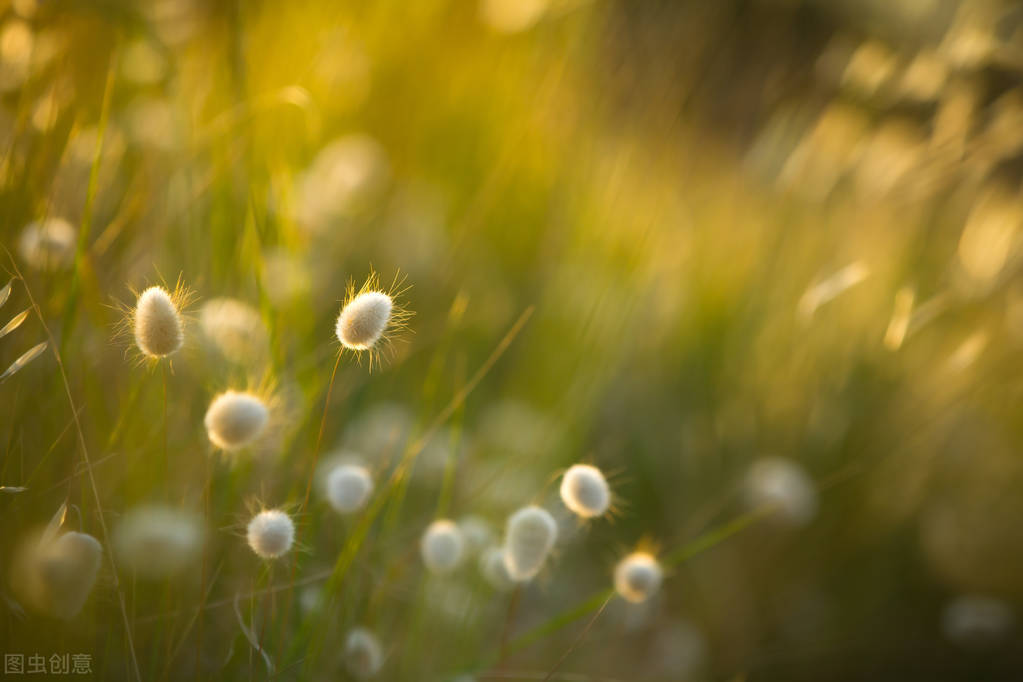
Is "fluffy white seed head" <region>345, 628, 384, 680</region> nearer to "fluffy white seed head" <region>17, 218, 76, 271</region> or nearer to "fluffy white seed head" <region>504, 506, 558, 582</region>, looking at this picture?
"fluffy white seed head" <region>504, 506, 558, 582</region>

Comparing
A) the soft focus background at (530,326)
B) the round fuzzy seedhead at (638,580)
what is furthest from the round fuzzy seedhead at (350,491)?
the round fuzzy seedhead at (638,580)

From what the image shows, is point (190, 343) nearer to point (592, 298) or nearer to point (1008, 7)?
point (592, 298)

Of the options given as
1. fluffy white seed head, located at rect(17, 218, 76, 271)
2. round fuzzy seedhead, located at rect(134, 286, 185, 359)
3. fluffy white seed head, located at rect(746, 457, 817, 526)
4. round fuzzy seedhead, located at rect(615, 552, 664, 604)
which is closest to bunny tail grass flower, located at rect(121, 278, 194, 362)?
round fuzzy seedhead, located at rect(134, 286, 185, 359)

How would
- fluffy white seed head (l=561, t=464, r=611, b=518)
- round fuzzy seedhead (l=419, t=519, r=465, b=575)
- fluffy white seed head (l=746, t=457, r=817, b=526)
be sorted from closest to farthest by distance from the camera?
fluffy white seed head (l=561, t=464, r=611, b=518) < round fuzzy seedhead (l=419, t=519, r=465, b=575) < fluffy white seed head (l=746, t=457, r=817, b=526)

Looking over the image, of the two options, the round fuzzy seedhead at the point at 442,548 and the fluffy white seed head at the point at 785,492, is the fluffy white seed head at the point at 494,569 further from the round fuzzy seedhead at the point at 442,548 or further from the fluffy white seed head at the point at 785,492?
the fluffy white seed head at the point at 785,492

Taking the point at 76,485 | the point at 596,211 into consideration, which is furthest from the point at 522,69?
the point at 76,485

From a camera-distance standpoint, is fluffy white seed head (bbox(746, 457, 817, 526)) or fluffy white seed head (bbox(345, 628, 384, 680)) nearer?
fluffy white seed head (bbox(345, 628, 384, 680))

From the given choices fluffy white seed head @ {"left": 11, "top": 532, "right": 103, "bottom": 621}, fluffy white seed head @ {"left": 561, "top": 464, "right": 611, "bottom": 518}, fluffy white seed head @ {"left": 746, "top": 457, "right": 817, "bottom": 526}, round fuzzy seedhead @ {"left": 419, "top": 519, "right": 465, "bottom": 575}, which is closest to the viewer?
fluffy white seed head @ {"left": 11, "top": 532, "right": 103, "bottom": 621}
